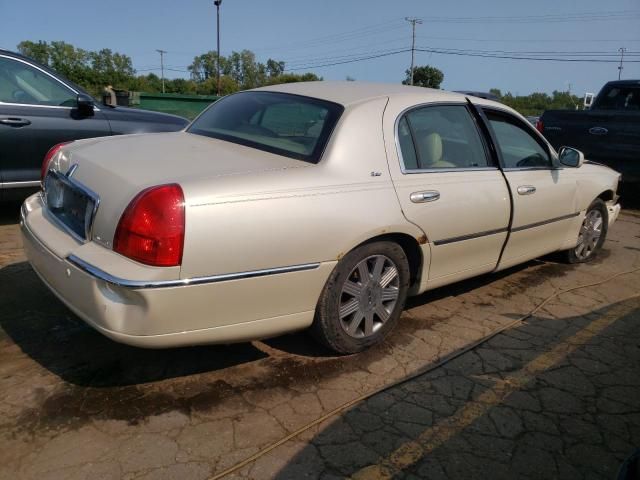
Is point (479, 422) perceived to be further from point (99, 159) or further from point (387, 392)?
point (99, 159)

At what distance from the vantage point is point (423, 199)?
329cm

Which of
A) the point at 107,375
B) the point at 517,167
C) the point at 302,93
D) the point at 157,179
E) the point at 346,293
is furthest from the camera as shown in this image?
the point at 517,167

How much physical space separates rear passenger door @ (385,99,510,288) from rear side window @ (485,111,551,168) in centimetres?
26

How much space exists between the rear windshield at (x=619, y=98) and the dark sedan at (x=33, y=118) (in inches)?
311

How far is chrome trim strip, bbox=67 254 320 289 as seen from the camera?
2346 millimetres

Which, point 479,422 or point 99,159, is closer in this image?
point 479,422

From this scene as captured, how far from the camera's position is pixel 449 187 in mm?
3477

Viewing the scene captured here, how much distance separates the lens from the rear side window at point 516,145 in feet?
13.5

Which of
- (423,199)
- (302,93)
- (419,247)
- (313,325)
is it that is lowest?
(313,325)

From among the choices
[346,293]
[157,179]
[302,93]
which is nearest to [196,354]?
[346,293]

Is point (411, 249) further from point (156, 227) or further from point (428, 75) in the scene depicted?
point (428, 75)

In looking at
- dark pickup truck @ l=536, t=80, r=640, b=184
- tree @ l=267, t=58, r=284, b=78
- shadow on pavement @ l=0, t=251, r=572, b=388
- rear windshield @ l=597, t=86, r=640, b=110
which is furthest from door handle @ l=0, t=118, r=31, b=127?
tree @ l=267, t=58, r=284, b=78

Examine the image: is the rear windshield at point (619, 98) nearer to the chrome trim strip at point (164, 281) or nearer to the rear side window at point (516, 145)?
the rear side window at point (516, 145)

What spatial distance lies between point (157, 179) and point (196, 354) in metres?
1.12
